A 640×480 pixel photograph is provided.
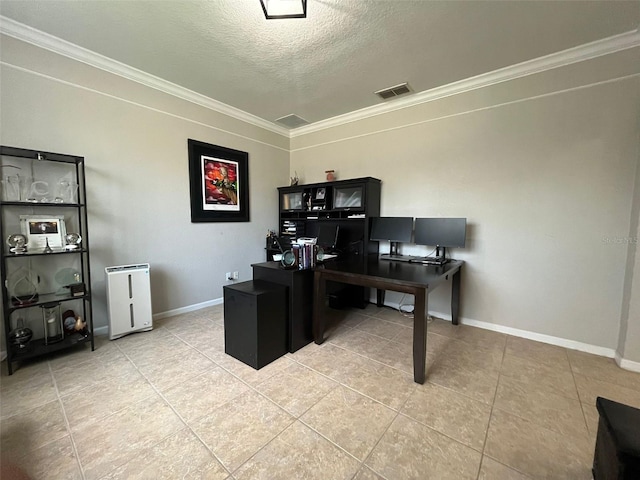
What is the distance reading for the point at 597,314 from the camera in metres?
2.22

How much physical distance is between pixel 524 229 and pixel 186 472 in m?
3.28

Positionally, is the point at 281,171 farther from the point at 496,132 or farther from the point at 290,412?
the point at 290,412

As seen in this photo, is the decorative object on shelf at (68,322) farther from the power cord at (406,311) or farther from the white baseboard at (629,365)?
the white baseboard at (629,365)

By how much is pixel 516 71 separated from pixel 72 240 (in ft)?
14.8

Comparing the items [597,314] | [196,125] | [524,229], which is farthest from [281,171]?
[597,314]

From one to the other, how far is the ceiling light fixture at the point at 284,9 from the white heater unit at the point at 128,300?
254 centimetres

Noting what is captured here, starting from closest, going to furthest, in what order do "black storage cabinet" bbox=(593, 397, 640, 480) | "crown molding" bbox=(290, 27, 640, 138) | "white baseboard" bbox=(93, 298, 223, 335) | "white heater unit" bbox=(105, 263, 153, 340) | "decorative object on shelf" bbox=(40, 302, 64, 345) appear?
"black storage cabinet" bbox=(593, 397, 640, 480)
"crown molding" bbox=(290, 27, 640, 138)
"decorative object on shelf" bbox=(40, 302, 64, 345)
"white heater unit" bbox=(105, 263, 153, 340)
"white baseboard" bbox=(93, 298, 223, 335)

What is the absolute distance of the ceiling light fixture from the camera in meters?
1.48

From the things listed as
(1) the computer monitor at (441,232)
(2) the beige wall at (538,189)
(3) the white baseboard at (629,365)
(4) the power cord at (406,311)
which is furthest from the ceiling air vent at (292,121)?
(3) the white baseboard at (629,365)

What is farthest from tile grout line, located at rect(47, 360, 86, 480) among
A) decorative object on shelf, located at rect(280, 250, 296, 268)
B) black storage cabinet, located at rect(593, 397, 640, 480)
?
black storage cabinet, located at rect(593, 397, 640, 480)

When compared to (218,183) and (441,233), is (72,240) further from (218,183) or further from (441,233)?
(441,233)

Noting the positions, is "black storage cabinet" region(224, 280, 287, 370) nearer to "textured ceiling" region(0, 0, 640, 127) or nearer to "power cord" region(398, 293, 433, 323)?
"power cord" region(398, 293, 433, 323)

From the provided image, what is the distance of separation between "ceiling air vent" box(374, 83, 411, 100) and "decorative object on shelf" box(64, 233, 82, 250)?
3.48 m

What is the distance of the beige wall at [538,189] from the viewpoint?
2.13 m
